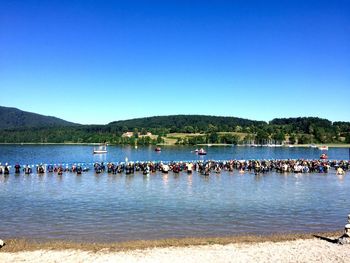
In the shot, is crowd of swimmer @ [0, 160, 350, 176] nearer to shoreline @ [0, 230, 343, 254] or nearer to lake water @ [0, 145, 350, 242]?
lake water @ [0, 145, 350, 242]

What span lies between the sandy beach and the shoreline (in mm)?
486

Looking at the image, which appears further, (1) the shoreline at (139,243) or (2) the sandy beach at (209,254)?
(1) the shoreline at (139,243)

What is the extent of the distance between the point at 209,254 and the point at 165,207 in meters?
12.2

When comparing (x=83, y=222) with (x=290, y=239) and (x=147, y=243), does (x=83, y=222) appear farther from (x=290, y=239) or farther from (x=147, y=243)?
(x=290, y=239)

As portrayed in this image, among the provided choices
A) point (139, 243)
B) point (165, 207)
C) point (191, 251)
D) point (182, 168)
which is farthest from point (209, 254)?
point (182, 168)

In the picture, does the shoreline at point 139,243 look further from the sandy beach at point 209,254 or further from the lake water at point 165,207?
the lake water at point 165,207

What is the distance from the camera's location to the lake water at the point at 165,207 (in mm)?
24625

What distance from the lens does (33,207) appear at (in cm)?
3161

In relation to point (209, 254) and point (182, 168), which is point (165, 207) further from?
point (182, 168)

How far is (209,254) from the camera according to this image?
63.1 feet

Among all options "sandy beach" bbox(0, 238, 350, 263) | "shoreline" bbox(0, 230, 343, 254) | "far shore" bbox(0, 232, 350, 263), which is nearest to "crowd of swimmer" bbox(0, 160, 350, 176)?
"shoreline" bbox(0, 230, 343, 254)

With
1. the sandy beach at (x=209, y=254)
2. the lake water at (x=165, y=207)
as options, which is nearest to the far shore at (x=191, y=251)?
the sandy beach at (x=209, y=254)

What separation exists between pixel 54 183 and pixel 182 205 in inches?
786

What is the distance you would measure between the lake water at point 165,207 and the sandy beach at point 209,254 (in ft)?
9.84
